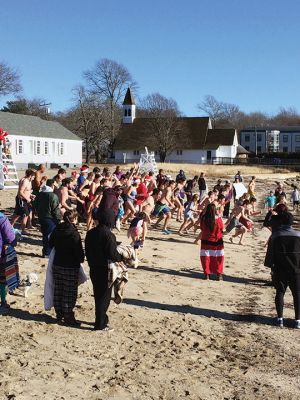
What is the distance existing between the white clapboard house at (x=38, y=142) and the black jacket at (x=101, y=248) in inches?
1512

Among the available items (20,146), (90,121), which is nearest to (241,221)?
(20,146)

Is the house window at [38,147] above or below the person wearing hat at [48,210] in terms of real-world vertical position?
above

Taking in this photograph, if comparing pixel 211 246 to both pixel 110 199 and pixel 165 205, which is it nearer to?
pixel 110 199

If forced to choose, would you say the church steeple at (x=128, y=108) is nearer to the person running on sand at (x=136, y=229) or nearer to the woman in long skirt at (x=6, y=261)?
the person running on sand at (x=136, y=229)

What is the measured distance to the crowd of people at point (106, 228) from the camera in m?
6.94

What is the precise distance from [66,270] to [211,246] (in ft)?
13.8

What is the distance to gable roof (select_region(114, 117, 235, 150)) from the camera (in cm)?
7231

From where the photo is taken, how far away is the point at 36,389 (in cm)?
522

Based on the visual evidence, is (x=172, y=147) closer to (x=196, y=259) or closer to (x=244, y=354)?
(x=196, y=259)

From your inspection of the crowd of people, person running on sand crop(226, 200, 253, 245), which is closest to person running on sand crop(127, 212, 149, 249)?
the crowd of people

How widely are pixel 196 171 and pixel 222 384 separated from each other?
4508 centimetres

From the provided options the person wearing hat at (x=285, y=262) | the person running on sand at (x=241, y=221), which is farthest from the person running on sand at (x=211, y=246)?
the person running on sand at (x=241, y=221)

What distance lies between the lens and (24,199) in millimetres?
12602

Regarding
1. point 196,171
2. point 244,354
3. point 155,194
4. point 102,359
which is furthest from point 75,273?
point 196,171
